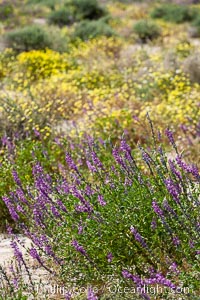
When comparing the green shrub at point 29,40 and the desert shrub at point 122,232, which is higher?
the green shrub at point 29,40

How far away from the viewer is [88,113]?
268 inches

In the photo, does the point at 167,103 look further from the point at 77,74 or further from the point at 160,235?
the point at 160,235

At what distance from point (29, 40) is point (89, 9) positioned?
8.33m

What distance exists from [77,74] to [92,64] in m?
1.18

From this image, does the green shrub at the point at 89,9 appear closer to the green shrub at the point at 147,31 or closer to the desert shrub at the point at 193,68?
the green shrub at the point at 147,31

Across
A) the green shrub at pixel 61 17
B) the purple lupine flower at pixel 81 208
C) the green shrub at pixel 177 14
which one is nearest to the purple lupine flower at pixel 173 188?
the purple lupine flower at pixel 81 208

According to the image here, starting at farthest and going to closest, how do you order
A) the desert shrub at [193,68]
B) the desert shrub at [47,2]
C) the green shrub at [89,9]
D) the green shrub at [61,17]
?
the desert shrub at [47,2]
the green shrub at [89,9]
the green shrub at [61,17]
the desert shrub at [193,68]

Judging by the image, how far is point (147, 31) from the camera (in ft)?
53.9

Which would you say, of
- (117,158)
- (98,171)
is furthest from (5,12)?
(117,158)

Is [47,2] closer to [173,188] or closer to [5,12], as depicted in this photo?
[5,12]

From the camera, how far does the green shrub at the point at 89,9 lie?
68.8 ft

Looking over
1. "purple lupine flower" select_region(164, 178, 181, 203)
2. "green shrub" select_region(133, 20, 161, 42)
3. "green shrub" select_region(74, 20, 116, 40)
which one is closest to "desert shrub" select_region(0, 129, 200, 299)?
"purple lupine flower" select_region(164, 178, 181, 203)

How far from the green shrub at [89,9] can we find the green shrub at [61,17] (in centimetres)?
78

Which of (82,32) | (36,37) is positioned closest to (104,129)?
(36,37)
